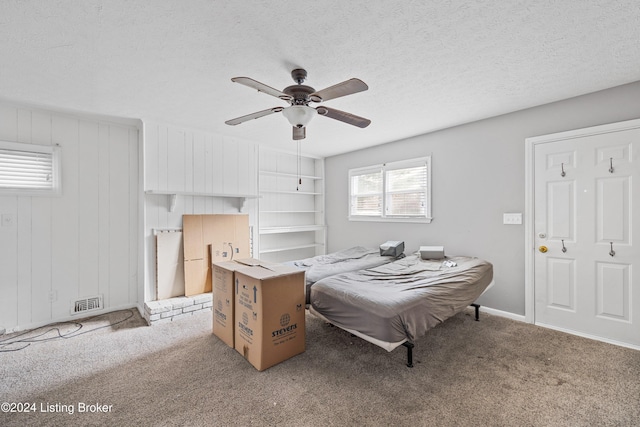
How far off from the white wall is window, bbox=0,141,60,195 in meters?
4.51

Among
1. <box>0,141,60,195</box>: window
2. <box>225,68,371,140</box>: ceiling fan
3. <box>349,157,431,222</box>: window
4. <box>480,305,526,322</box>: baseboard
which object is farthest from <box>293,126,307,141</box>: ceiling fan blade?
<box>480,305,526,322</box>: baseboard

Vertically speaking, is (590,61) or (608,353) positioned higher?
(590,61)

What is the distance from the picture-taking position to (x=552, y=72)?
7.59ft

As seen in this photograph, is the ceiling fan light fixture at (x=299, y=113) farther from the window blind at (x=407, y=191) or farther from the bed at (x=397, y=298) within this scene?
the window blind at (x=407, y=191)

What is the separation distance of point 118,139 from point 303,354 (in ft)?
11.5

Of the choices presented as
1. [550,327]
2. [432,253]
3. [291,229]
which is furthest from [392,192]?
[550,327]

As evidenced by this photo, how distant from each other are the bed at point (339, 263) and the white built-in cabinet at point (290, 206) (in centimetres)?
142

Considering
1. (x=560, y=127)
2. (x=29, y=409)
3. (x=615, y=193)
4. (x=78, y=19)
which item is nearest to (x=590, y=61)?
(x=560, y=127)

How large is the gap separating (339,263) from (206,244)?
1.84 metres

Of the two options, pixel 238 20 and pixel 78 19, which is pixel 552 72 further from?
pixel 78 19

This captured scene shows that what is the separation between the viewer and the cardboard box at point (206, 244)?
3600 millimetres

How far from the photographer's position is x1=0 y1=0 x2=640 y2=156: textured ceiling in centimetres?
160

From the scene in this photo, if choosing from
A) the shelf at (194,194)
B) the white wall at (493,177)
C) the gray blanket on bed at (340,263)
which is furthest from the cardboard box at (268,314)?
the white wall at (493,177)

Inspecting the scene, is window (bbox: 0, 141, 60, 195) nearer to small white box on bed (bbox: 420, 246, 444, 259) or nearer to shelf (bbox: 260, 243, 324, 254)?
shelf (bbox: 260, 243, 324, 254)
